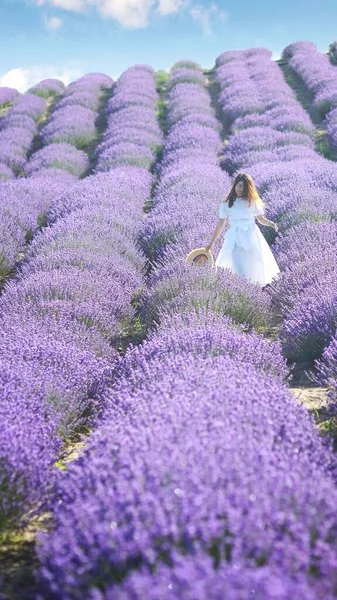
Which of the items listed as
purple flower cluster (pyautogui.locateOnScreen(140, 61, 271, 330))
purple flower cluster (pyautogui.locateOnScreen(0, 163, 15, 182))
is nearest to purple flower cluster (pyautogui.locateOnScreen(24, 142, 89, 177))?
purple flower cluster (pyautogui.locateOnScreen(0, 163, 15, 182))

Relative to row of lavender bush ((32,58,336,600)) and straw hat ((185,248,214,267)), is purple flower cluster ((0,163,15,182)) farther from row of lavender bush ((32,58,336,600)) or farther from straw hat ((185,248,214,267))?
row of lavender bush ((32,58,336,600))

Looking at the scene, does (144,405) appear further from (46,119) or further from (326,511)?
(46,119)

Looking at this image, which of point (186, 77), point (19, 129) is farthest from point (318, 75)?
point (19, 129)

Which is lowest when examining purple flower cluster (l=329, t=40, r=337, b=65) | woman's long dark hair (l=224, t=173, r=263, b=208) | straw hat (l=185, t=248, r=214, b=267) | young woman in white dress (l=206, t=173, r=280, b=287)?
straw hat (l=185, t=248, r=214, b=267)

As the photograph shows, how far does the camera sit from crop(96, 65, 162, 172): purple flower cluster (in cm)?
1056

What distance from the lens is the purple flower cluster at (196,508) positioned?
139cm

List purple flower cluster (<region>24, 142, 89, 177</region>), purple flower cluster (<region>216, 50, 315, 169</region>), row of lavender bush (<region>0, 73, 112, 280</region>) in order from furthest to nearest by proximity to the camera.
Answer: purple flower cluster (<region>24, 142, 89, 177</region>) → purple flower cluster (<region>216, 50, 315, 169</region>) → row of lavender bush (<region>0, 73, 112, 280</region>)

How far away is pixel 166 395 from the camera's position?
7.45ft

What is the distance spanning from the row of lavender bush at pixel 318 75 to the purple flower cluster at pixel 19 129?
5.52 meters

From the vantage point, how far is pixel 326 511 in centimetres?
160

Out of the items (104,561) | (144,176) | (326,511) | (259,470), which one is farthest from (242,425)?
(144,176)

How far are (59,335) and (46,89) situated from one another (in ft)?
56.8

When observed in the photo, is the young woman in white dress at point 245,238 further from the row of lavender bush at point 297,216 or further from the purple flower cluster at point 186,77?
the purple flower cluster at point 186,77

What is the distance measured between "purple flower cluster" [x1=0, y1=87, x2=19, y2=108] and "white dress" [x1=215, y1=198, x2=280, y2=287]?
14069 millimetres
